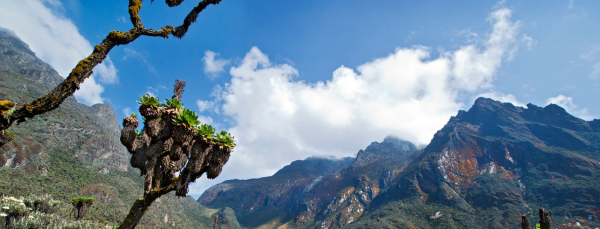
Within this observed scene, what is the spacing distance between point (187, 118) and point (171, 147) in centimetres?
142

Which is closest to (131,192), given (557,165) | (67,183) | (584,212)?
(67,183)

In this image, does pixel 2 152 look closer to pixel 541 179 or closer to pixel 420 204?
pixel 420 204

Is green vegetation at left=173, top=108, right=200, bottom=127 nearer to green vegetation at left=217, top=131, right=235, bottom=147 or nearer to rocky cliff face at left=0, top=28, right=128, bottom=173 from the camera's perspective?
green vegetation at left=217, top=131, right=235, bottom=147

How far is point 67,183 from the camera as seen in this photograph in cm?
9994

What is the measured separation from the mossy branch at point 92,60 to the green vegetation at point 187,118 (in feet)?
9.29

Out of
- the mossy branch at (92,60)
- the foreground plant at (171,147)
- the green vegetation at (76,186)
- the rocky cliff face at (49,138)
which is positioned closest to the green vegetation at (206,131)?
the foreground plant at (171,147)

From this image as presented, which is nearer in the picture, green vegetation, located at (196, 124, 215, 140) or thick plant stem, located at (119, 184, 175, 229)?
thick plant stem, located at (119, 184, 175, 229)

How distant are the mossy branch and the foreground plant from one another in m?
3.05

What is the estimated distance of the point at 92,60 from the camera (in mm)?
6770

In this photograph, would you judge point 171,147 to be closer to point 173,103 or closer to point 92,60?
point 173,103

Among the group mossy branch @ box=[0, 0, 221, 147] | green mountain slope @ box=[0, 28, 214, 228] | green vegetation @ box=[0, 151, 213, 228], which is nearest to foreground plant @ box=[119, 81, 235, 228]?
mossy branch @ box=[0, 0, 221, 147]

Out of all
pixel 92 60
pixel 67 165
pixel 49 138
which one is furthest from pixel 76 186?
pixel 92 60

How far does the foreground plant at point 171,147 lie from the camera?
9.60 meters

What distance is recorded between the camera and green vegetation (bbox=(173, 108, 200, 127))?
9680 millimetres
